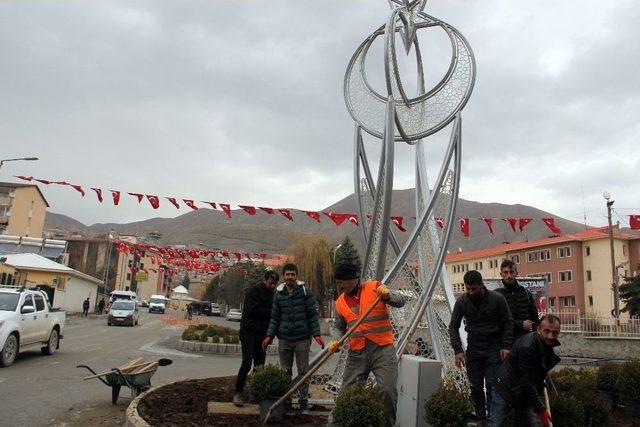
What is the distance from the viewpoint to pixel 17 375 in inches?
392

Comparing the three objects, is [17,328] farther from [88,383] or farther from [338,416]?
[338,416]

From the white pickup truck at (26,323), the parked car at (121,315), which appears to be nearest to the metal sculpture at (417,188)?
the white pickup truck at (26,323)

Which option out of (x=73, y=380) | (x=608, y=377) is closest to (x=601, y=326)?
(x=608, y=377)

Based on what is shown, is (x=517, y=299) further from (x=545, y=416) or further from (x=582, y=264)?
(x=582, y=264)

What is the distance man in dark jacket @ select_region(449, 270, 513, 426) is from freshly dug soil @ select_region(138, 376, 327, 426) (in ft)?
5.85

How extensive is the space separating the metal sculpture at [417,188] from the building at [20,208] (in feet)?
218

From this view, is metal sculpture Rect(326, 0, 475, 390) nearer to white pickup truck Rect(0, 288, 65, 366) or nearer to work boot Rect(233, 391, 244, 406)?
work boot Rect(233, 391, 244, 406)

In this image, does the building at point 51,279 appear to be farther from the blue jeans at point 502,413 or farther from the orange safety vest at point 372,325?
the blue jeans at point 502,413

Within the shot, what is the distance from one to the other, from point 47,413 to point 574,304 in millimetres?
48618

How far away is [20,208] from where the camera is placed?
6675 cm

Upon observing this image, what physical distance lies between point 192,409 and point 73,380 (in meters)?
4.19

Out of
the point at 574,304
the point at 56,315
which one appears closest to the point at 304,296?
the point at 56,315

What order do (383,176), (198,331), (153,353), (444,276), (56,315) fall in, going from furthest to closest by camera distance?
(198,331) < (153,353) < (56,315) < (444,276) < (383,176)

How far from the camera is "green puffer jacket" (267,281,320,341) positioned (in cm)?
668
